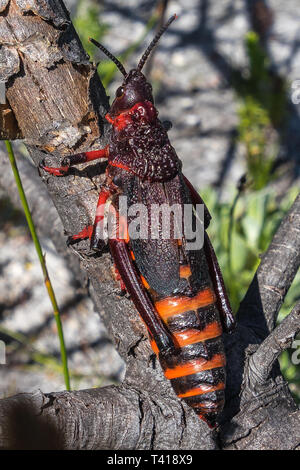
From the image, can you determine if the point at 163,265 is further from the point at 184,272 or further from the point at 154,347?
the point at 154,347

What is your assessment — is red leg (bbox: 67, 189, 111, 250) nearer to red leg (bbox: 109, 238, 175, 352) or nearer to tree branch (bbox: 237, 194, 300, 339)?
red leg (bbox: 109, 238, 175, 352)

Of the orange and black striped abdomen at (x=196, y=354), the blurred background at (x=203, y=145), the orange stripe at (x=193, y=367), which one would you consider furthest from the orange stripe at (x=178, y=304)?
the blurred background at (x=203, y=145)

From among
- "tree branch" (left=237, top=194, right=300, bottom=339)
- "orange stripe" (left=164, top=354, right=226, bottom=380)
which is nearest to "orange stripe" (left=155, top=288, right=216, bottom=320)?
"orange stripe" (left=164, top=354, right=226, bottom=380)

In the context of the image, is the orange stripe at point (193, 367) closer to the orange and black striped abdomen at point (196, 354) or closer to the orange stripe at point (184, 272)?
the orange and black striped abdomen at point (196, 354)

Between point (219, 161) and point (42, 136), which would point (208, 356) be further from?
point (219, 161)

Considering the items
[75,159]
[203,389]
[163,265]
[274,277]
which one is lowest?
[203,389]

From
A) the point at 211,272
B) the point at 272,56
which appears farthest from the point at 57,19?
the point at 272,56

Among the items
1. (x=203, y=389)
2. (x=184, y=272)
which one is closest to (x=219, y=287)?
(x=184, y=272)
